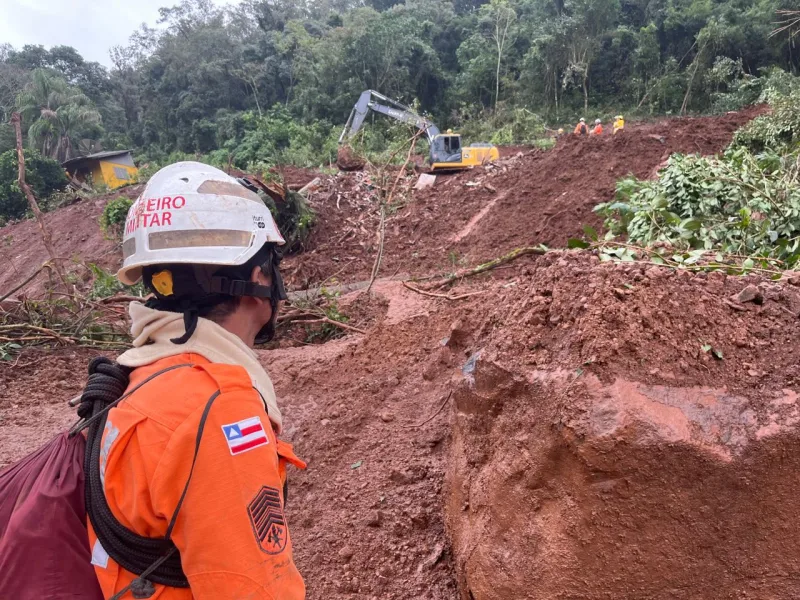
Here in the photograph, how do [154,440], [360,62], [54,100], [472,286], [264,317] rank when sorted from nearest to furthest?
[154,440] → [264,317] → [472,286] → [54,100] → [360,62]

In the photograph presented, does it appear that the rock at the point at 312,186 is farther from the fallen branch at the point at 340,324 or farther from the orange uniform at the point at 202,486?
the orange uniform at the point at 202,486

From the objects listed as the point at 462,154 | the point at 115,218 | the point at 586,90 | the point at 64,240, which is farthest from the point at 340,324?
the point at 586,90

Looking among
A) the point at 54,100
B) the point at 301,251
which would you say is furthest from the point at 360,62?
the point at 301,251

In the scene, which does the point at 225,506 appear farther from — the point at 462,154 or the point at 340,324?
the point at 462,154

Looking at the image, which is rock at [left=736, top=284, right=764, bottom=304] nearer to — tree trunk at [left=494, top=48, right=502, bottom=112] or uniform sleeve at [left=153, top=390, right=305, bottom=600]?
uniform sleeve at [left=153, top=390, right=305, bottom=600]

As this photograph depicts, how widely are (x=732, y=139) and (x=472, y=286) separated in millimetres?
7516

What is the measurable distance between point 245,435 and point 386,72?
34.4 m

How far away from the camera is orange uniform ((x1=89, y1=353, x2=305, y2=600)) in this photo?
1050mm

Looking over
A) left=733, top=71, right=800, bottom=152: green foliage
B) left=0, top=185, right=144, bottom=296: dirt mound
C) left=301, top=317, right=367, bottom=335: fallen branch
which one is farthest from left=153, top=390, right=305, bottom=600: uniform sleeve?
left=0, top=185, right=144, bottom=296: dirt mound

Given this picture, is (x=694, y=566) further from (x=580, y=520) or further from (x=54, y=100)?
(x=54, y=100)

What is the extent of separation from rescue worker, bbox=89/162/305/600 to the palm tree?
103 ft

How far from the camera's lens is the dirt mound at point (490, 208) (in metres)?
9.96

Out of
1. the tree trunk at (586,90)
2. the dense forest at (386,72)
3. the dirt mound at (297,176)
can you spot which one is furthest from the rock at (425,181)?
the tree trunk at (586,90)

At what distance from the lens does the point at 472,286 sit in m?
7.41
